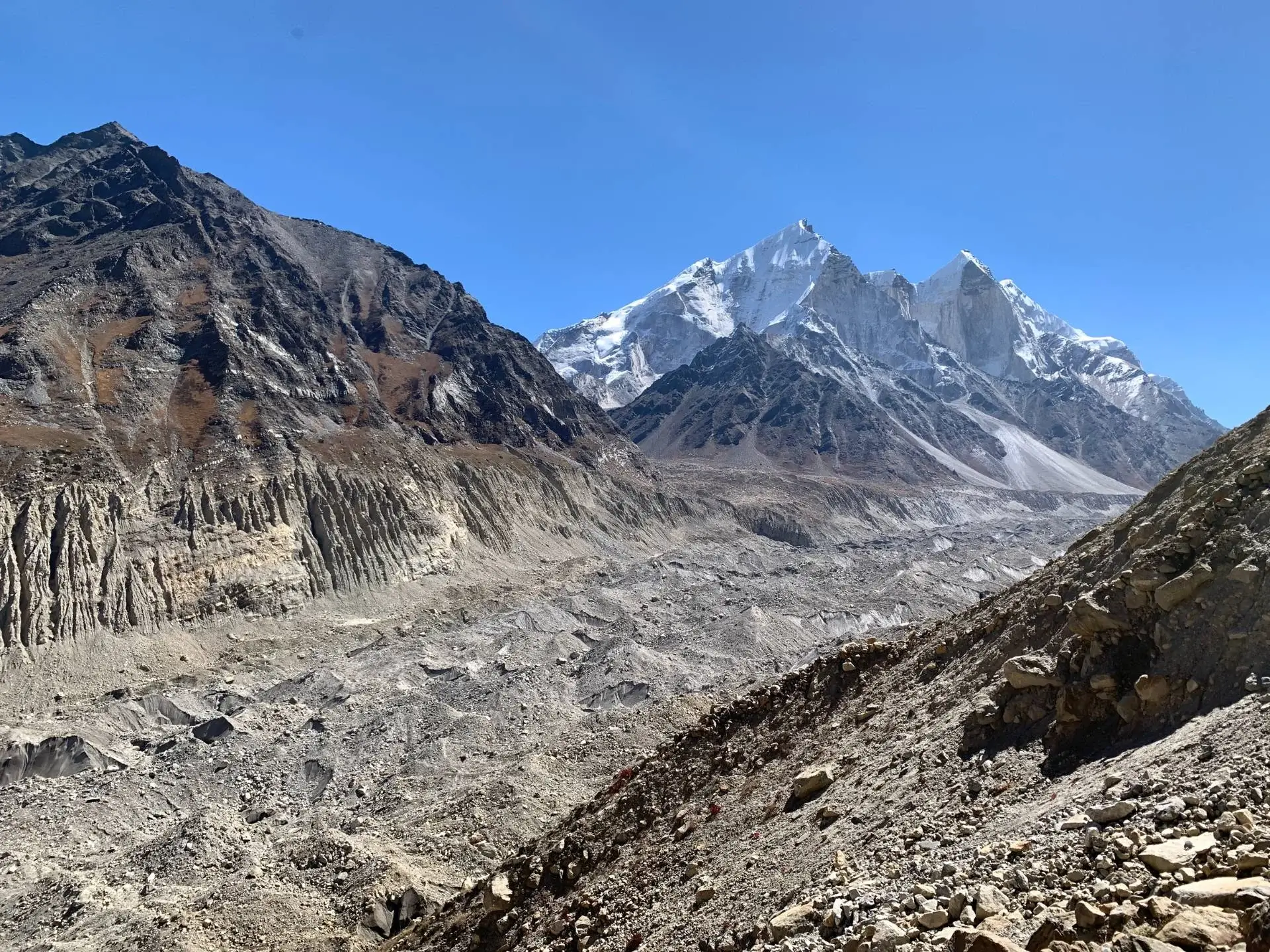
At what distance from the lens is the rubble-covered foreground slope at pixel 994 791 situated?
610 cm

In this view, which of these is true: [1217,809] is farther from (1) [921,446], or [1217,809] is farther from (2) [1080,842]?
(1) [921,446]

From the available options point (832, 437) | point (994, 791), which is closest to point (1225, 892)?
point (994, 791)

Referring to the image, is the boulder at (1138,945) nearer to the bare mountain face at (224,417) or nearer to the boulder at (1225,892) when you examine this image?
the boulder at (1225,892)

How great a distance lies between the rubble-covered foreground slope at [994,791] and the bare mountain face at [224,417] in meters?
35.0

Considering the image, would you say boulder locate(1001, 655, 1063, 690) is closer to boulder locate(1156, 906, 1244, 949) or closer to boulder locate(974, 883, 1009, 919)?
boulder locate(974, 883, 1009, 919)

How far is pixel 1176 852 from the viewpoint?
19.3 ft

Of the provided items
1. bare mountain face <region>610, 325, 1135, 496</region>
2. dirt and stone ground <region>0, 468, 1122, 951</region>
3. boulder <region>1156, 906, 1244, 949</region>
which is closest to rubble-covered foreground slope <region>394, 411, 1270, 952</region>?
boulder <region>1156, 906, 1244, 949</region>

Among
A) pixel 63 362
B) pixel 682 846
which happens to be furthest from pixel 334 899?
pixel 63 362

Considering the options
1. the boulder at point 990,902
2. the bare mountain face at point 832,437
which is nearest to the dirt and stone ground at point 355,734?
the boulder at point 990,902

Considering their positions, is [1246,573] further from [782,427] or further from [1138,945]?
[782,427]

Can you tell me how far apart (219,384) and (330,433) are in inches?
352

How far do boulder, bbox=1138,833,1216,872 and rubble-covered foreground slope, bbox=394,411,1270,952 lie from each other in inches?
0.7

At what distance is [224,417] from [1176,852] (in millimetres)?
61494

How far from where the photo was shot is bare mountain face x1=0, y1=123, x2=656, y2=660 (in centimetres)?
4172
